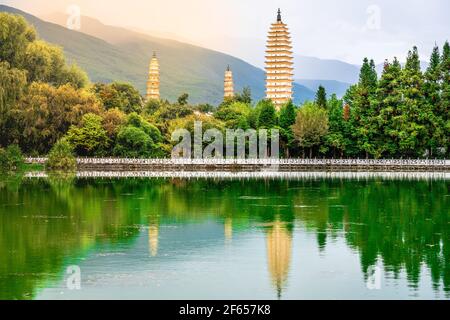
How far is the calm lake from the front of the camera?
17656mm

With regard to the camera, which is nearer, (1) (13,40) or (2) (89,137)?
(2) (89,137)

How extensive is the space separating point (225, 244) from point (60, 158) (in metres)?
37.5

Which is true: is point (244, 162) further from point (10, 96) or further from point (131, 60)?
point (131, 60)

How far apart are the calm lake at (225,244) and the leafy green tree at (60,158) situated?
62.3ft

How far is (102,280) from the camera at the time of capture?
18.2 m

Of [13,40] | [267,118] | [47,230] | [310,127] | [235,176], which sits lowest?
[47,230]

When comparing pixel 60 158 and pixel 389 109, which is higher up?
pixel 389 109

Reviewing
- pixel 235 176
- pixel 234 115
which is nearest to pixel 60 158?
pixel 235 176

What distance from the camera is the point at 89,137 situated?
61625 millimetres

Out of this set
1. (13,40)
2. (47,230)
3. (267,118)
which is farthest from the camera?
(267,118)

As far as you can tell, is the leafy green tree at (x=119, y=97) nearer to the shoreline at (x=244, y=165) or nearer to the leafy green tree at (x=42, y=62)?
the leafy green tree at (x=42, y=62)

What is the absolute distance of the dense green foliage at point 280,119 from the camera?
61219mm

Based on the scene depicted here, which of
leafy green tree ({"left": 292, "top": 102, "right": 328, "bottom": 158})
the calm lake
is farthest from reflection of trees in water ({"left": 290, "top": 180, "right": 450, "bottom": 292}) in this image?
leafy green tree ({"left": 292, "top": 102, "right": 328, "bottom": 158})

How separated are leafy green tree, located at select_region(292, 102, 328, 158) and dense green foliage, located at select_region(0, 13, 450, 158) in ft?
0.23
